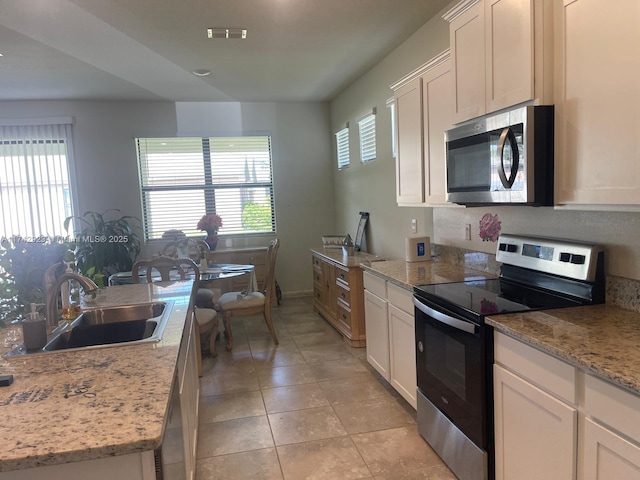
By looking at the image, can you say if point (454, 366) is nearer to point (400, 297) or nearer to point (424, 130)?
point (400, 297)

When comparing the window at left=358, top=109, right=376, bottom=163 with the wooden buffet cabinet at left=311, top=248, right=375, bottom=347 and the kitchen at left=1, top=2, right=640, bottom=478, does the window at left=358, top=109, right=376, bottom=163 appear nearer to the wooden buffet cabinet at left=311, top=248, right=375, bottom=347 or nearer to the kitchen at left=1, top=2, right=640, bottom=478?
the kitchen at left=1, top=2, right=640, bottom=478

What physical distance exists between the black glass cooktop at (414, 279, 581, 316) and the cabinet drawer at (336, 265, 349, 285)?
1.73 metres

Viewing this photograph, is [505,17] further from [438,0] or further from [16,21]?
[16,21]

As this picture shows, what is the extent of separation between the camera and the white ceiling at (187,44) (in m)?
3.09

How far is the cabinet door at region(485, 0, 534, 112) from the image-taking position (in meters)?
1.86

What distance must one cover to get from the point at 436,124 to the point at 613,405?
193cm

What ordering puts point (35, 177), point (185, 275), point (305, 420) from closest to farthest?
point (305, 420)
point (185, 275)
point (35, 177)

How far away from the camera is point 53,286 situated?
181 centimetres

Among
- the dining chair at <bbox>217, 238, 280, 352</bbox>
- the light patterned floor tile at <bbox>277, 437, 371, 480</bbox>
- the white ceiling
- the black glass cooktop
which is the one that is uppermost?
the white ceiling

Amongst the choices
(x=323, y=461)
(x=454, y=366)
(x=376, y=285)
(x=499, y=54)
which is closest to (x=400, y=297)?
(x=376, y=285)

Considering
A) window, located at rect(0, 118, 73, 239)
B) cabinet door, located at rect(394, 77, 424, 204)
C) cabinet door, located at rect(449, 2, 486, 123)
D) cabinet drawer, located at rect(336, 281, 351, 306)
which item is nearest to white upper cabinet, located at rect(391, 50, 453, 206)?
cabinet door, located at rect(394, 77, 424, 204)

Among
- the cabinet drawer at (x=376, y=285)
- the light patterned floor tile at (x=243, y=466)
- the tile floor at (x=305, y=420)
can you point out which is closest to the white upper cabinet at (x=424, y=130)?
the cabinet drawer at (x=376, y=285)

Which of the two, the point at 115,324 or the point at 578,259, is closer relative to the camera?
the point at 578,259

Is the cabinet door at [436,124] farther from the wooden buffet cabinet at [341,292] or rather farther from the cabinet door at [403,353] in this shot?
the wooden buffet cabinet at [341,292]
